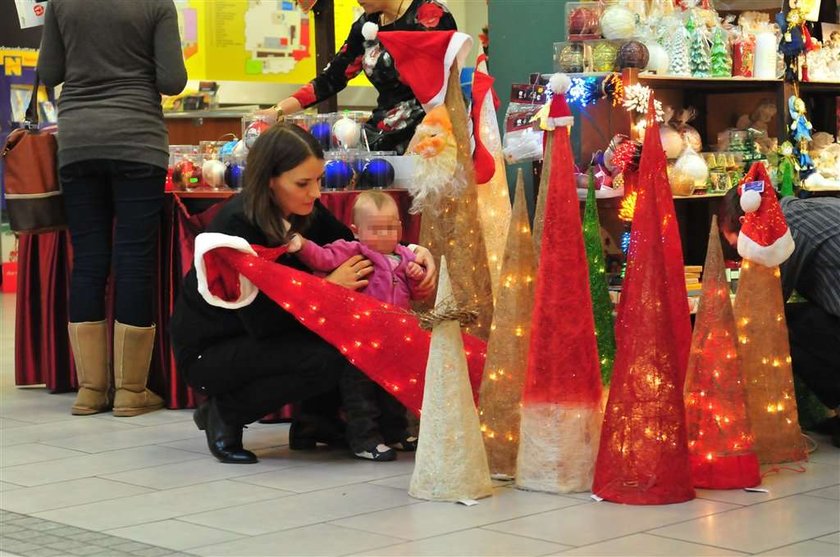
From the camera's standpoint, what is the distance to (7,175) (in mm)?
5234

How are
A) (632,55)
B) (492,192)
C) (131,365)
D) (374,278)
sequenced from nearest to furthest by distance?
1. (374,278)
2. (492,192)
3. (131,365)
4. (632,55)

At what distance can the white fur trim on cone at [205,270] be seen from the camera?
402cm

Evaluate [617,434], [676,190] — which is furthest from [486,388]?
[676,190]

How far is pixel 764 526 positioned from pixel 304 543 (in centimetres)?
115

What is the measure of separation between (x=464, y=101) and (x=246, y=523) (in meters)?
2.05

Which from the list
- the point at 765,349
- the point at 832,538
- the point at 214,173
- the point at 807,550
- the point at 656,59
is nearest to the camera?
the point at 807,550

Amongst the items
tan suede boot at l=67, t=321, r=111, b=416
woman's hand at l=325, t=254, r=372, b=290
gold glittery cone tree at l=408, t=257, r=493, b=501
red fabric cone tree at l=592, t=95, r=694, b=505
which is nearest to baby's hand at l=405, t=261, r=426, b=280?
woman's hand at l=325, t=254, r=372, b=290

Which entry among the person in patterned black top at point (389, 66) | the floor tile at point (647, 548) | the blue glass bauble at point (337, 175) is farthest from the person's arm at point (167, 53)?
the floor tile at point (647, 548)

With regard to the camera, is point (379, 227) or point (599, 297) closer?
point (599, 297)

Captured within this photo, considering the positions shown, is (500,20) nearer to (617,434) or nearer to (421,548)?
(617,434)

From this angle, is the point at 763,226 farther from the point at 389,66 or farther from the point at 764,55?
the point at 764,55

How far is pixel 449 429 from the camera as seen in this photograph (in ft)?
11.9

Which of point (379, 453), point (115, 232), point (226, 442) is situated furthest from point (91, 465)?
point (115, 232)

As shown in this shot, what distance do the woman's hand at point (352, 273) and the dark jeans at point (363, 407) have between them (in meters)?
0.27
